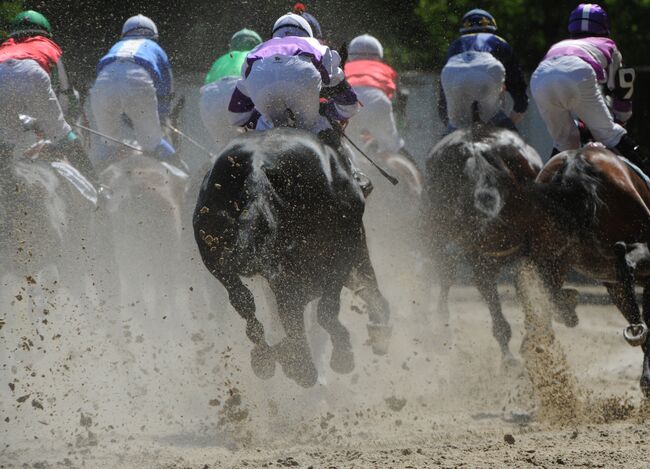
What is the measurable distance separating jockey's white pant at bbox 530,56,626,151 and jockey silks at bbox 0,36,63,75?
373cm

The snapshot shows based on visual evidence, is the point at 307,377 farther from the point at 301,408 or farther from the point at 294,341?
the point at 301,408

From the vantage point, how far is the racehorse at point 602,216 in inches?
305

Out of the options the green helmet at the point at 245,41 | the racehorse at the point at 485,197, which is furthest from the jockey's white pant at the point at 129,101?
the racehorse at the point at 485,197

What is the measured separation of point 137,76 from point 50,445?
459 centimetres

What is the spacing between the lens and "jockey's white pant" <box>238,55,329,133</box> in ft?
24.0

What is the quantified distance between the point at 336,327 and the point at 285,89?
4.57 feet

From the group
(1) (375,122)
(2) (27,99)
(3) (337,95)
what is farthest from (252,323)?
(1) (375,122)

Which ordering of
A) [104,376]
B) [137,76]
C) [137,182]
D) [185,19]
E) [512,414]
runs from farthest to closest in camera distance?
[185,19]
[137,76]
[137,182]
[104,376]
[512,414]

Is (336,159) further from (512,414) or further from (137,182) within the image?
(137,182)

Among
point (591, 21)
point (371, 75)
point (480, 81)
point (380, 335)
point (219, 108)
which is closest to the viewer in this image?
point (380, 335)

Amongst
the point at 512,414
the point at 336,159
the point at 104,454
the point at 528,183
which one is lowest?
the point at 512,414

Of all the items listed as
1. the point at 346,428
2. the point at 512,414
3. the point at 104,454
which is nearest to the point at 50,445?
the point at 104,454

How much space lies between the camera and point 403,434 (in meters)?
6.87

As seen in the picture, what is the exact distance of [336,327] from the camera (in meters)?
7.34
